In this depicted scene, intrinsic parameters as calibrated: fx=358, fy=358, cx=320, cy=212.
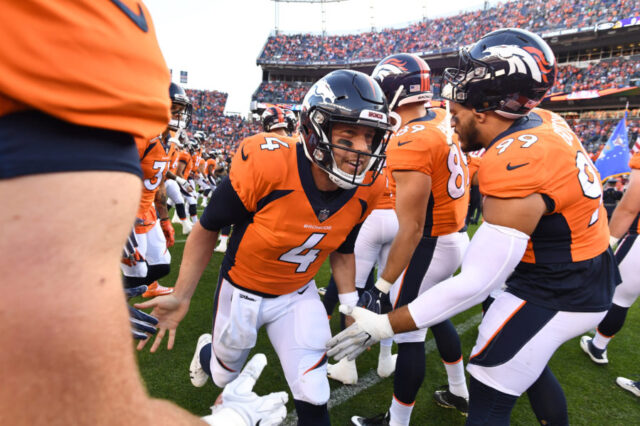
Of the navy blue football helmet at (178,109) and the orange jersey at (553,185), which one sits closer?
the orange jersey at (553,185)

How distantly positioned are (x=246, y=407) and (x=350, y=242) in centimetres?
153

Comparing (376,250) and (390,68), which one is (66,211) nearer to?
(390,68)

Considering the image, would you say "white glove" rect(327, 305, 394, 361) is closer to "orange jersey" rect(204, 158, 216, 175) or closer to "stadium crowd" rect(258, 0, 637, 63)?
"orange jersey" rect(204, 158, 216, 175)

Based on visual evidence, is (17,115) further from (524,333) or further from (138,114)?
(524,333)

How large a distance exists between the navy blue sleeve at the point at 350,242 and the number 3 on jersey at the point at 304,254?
0.25 metres

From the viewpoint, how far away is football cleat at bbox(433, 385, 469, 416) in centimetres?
308

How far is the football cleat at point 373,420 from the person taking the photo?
285 cm

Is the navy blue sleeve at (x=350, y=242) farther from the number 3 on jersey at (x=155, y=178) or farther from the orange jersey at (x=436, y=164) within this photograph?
the number 3 on jersey at (x=155, y=178)

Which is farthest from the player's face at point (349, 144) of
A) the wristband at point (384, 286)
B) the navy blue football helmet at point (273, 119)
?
the navy blue football helmet at point (273, 119)

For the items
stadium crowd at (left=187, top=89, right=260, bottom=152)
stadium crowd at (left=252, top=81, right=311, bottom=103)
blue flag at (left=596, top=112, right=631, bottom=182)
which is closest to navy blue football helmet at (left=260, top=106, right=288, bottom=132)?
blue flag at (left=596, top=112, right=631, bottom=182)

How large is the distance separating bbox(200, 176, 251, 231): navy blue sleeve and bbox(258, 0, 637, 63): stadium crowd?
38.2 meters

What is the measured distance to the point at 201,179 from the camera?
1394 cm

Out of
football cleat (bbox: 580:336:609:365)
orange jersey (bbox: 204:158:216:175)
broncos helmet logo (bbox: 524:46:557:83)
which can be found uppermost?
broncos helmet logo (bbox: 524:46:557:83)

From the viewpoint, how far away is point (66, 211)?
0.49 m
